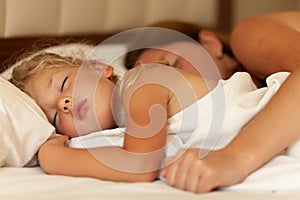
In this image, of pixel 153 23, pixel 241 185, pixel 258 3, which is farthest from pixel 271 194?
pixel 258 3

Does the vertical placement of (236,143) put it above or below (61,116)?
above

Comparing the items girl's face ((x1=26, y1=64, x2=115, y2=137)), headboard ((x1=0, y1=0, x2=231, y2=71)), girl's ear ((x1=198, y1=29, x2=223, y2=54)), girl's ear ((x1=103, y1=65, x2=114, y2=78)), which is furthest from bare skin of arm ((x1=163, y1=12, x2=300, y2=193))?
headboard ((x1=0, y1=0, x2=231, y2=71))

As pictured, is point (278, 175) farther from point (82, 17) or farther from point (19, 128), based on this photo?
point (82, 17)

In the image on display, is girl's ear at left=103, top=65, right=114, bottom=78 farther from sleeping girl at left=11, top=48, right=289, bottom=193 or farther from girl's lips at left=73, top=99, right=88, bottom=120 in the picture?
girl's lips at left=73, top=99, right=88, bottom=120

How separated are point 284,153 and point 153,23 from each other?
1.10m

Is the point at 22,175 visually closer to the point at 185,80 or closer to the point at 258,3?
the point at 185,80

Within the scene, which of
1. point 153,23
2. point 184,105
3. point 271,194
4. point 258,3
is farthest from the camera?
point 258,3

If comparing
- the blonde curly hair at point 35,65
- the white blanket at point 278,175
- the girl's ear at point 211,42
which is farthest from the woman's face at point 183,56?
the white blanket at point 278,175

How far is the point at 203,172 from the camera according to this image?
0.96 metres

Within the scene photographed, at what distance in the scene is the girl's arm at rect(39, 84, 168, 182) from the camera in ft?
3.43

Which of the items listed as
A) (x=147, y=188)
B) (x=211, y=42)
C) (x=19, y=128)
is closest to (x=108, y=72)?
(x=19, y=128)

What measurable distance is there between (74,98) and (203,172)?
1.22ft

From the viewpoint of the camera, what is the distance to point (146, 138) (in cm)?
105

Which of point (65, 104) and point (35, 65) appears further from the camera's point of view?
point (35, 65)
